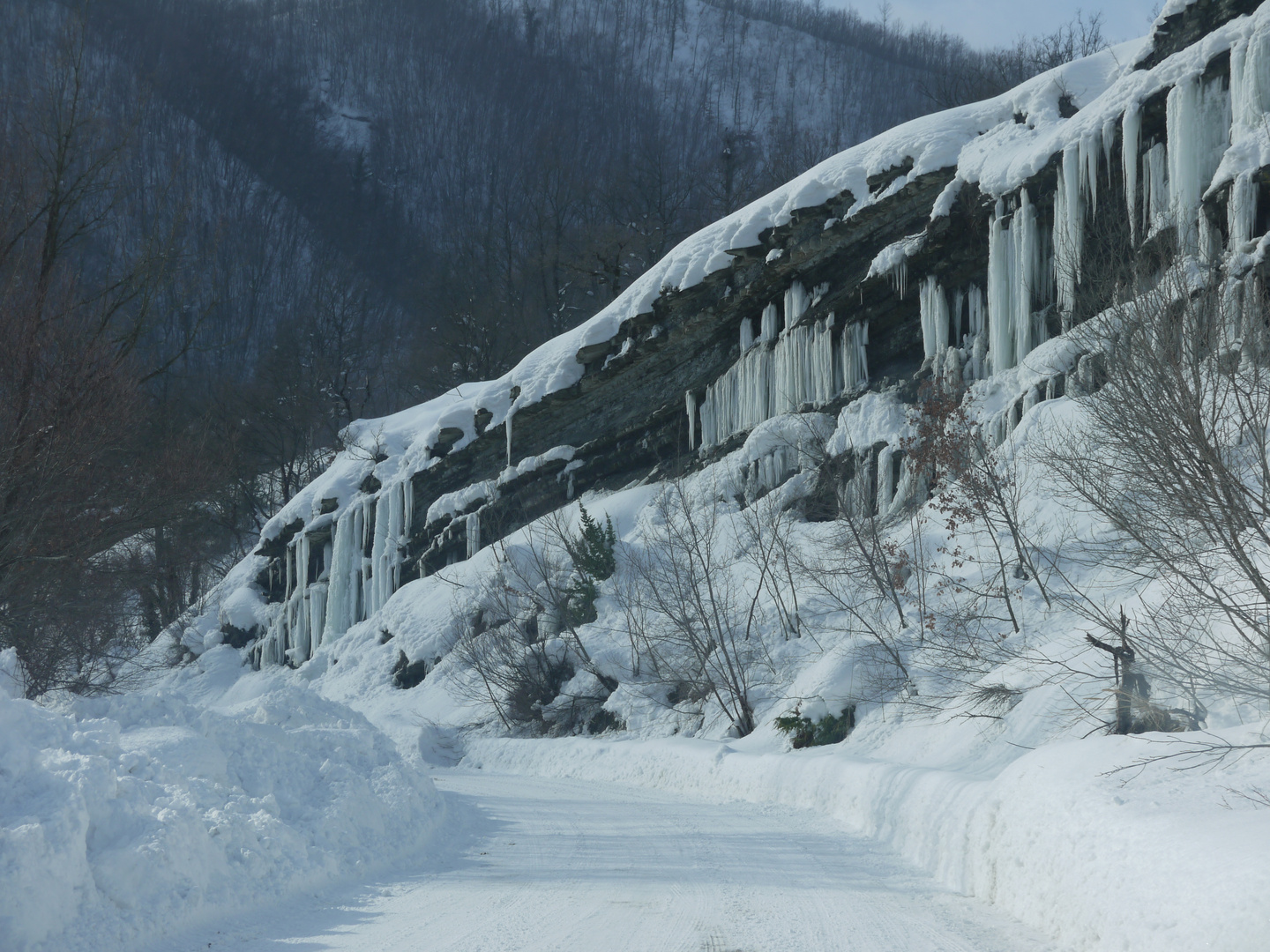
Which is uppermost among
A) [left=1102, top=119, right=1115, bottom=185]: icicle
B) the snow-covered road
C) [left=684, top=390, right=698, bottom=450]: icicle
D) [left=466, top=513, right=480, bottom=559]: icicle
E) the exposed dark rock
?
[left=1102, top=119, right=1115, bottom=185]: icicle

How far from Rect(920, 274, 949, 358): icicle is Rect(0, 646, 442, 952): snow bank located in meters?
16.6

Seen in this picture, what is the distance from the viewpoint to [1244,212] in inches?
667

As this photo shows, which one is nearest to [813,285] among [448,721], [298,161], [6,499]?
[448,721]

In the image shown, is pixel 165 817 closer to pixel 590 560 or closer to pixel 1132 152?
pixel 1132 152

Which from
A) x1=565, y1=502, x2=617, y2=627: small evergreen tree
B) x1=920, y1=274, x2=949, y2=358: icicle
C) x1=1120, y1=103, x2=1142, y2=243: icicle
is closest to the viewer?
x1=1120, y1=103, x2=1142, y2=243: icicle

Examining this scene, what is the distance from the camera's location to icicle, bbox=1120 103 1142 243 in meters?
19.4

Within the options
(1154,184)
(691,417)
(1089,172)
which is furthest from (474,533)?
(1154,184)

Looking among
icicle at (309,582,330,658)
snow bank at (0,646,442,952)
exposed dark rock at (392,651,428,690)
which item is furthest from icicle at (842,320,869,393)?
icicle at (309,582,330,658)

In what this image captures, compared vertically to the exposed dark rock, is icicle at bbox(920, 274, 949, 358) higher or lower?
higher

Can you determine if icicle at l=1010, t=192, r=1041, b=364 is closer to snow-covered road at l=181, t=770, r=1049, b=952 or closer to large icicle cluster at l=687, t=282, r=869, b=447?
large icicle cluster at l=687, t=282, r=869, b=447

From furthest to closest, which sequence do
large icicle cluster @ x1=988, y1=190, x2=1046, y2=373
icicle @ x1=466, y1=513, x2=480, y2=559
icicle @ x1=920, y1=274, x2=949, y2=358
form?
icicle @ x1=466, y1=513, x2=480, y2=559
icicle @ x1=920, y1=274, x2=949, y2=358
large icicle cluster @ x1=988, y1=190, x2=1046, y2=373

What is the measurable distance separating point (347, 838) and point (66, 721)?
245cm

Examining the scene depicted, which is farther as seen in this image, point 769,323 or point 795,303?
point 769,323

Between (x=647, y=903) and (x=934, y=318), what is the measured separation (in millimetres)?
19107
